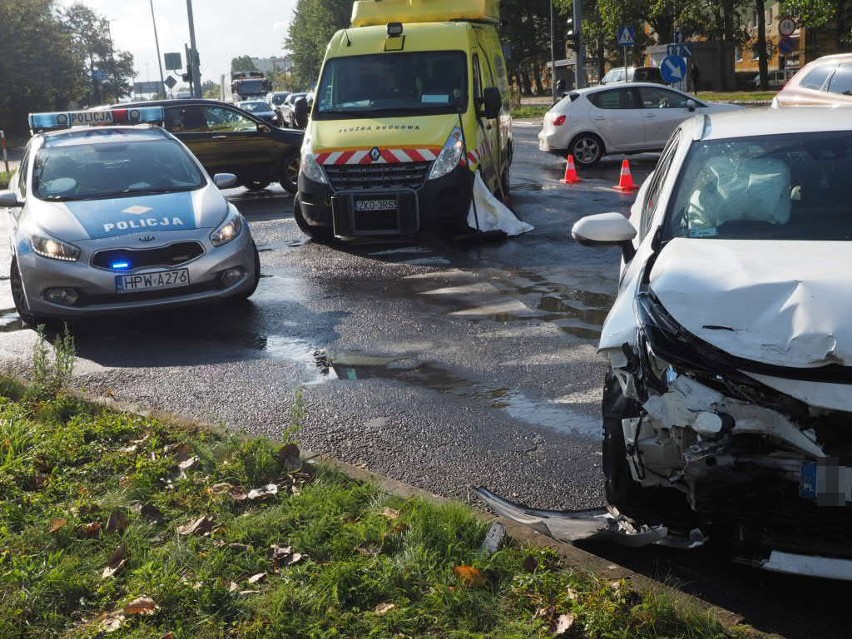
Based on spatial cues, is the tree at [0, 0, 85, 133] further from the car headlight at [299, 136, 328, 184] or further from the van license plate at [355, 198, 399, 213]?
the van license plate at [355, 198, 399, 213]

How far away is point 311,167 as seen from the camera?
1245cm

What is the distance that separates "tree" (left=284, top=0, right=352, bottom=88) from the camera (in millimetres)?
93125

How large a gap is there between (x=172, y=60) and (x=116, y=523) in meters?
43.7

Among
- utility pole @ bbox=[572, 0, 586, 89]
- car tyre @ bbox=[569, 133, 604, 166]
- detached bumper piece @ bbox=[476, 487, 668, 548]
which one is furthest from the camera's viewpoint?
utility pole @ bbox=[572, 0, 586, 89]

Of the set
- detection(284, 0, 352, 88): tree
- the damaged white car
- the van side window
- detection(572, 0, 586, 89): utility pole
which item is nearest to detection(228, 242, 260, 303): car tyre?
the van side window

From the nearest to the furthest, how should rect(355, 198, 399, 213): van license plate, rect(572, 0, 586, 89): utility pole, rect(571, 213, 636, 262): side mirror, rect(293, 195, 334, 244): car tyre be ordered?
rect(571, 213, 636, 262): side mirror
rect(355, 198, 399, 213): van license plate
rect(293, 195, 334, 244): car tyre
rect(572, 0, 586, 89): utility pole

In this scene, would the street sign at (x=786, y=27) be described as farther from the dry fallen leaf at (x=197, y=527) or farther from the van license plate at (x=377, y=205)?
the dry fallen leaf at (x=197, y=527)

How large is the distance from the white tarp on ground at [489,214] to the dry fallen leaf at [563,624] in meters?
9.03

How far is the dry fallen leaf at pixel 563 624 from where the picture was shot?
143 inches

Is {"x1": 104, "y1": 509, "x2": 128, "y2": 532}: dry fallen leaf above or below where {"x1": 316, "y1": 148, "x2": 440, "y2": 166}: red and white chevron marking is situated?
below

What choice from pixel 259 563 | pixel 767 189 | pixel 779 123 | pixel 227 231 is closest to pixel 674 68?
pixel 227 231

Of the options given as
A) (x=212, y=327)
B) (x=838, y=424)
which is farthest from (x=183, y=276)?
(x=838, y=424)

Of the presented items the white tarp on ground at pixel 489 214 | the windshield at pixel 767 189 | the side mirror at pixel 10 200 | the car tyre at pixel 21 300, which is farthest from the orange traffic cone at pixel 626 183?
the windshield at pixel 767 189

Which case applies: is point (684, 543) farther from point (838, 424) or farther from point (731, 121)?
point (731, 121)
